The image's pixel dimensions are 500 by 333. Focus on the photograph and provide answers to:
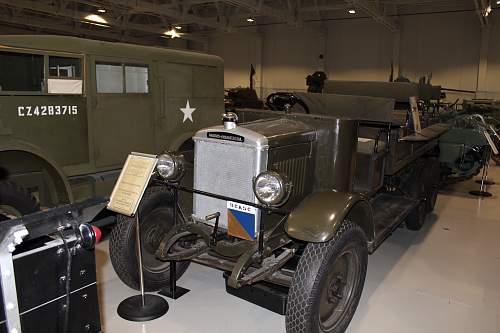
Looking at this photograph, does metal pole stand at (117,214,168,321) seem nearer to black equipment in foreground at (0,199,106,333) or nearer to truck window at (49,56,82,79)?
black equipment in foreground at (0,199,106,333)

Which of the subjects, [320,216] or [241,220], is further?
[241,220]

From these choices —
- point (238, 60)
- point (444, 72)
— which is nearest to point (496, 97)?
point (444, 72)

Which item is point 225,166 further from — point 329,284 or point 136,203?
point 329,284

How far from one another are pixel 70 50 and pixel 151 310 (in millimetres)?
2432

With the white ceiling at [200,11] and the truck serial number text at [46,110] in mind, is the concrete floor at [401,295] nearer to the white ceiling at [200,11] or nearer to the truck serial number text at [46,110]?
the truck serial number text at [46,110]

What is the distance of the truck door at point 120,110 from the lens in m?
4.13

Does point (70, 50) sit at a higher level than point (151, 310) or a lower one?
higher

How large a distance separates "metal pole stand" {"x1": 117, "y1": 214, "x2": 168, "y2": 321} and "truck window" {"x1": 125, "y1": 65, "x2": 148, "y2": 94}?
82.0 inches

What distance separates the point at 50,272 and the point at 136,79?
3263 mm

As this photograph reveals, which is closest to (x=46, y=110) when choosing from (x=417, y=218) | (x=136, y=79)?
(x=136, y=79)

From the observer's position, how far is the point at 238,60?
62.6 ft

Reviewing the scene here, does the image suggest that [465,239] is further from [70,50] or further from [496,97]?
[496,97]

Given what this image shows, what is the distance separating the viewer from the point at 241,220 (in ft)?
9.00

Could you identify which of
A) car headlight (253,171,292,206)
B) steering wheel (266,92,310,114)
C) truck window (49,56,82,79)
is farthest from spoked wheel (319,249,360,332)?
truck window (49,56,82,79)
